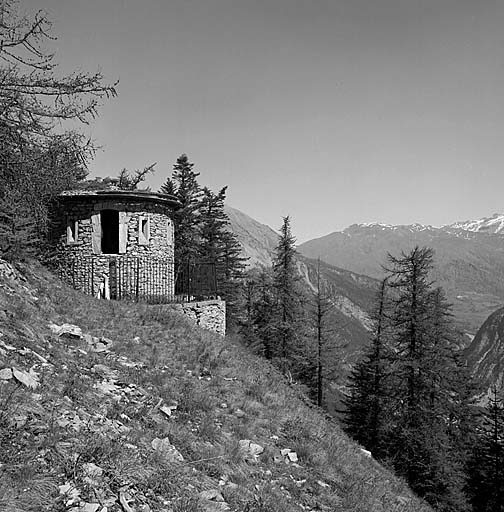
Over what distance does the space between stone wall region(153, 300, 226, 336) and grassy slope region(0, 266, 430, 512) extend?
17.6ft

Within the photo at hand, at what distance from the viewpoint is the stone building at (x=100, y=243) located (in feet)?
58.1

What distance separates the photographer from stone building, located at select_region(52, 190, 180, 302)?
58.1ft

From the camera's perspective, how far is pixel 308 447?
7375mm

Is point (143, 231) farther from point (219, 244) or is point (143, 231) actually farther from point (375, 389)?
point (375, 389)

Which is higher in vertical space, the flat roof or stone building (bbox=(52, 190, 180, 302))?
the flat roof

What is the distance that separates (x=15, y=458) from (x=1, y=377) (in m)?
1.79

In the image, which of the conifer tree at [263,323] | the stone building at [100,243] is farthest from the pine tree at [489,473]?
the stone building at [100,243]

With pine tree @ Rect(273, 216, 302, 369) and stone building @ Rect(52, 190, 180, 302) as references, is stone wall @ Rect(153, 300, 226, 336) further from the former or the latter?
pine tree @ Rect(273, 216, 302, 369)

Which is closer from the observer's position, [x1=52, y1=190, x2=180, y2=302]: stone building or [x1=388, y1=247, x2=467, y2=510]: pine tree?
[x1=52, y1=190, x2=180, y2=302]: stone building

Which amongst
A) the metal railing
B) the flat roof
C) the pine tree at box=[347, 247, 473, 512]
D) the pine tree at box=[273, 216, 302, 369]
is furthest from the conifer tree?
the flat roof

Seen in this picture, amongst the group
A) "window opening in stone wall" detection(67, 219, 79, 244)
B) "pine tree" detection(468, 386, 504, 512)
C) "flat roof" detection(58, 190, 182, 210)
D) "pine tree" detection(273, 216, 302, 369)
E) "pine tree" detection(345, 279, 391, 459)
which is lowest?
"pine tree" detection(468, 386, 504, 512)

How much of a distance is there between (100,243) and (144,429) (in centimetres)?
1359

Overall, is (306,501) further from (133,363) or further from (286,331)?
(286,331)


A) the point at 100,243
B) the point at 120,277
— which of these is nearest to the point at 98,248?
the point at 100,243
